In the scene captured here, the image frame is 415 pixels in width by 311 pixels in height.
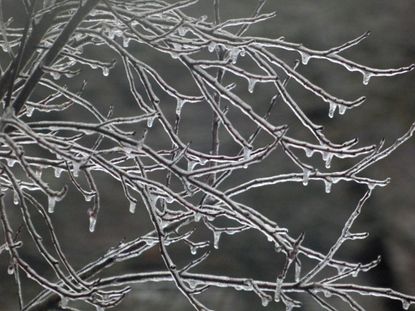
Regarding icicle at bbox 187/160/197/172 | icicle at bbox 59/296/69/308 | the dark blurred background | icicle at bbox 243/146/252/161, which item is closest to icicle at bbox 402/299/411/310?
icicle at bbox 243/146/252/161

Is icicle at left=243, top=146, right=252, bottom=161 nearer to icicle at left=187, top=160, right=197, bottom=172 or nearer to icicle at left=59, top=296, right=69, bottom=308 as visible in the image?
icicle at left=187, top=160, right=197, bottom=172

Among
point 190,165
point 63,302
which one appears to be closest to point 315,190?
point 190,165

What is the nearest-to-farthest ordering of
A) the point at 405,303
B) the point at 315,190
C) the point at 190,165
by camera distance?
the point at 405,303, the point at 190,165, the point at 315,190

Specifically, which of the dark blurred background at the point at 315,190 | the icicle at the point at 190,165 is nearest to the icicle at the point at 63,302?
the icicle at the point at 190,165

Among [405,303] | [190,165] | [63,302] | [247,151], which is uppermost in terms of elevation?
[247,151]

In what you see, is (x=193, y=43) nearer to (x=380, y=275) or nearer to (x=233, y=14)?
(x=380, y=275)

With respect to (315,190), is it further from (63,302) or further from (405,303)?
(63,302)

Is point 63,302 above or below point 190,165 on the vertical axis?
below

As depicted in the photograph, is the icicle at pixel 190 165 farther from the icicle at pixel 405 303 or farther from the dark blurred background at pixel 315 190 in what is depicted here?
the dark blurred background at pixel 315 190

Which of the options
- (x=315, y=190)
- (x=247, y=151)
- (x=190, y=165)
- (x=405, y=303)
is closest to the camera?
(x=247, y=151)
